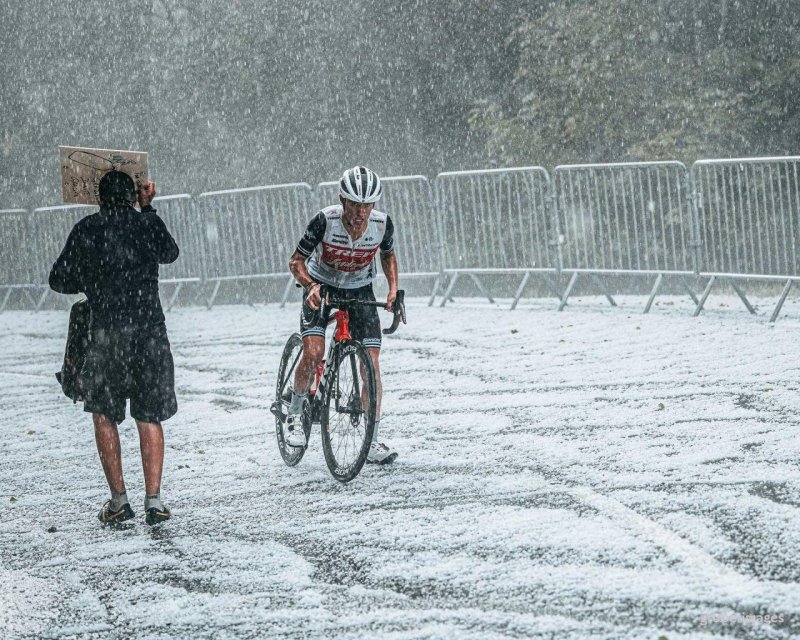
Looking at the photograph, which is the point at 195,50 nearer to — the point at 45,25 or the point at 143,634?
the point at 45,25

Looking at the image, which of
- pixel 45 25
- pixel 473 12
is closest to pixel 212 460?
pixel 473 12

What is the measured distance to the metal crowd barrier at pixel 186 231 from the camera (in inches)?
781

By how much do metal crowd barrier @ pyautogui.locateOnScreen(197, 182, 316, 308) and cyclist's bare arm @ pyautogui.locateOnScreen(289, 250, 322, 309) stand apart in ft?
35.6

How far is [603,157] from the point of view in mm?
25969

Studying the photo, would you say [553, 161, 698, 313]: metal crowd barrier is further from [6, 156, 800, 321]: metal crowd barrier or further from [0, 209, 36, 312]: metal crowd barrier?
[0, 209, 36, 312]: metal crowd barrier

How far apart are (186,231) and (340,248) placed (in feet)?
41.2

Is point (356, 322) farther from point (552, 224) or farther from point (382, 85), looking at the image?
point (382, 85)

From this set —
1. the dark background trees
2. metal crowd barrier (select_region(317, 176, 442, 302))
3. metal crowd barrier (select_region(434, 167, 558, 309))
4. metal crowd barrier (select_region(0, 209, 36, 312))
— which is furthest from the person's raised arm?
the dark background trees

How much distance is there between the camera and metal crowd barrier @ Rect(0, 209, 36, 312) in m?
22.1

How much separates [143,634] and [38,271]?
697 inches

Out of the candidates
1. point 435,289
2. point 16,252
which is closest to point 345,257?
point 435,289

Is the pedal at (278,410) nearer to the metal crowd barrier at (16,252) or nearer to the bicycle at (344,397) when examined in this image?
the bicycle at (344,397)

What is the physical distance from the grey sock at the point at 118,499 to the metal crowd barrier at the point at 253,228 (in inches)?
461

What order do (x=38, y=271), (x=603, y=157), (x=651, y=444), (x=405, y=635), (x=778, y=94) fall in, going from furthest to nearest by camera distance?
1. (x=603, y=157)
2. (x=778, y=94)
3. (x=38, y=271)
4. (x=651, y=444)
5. (x=405, y=635)
